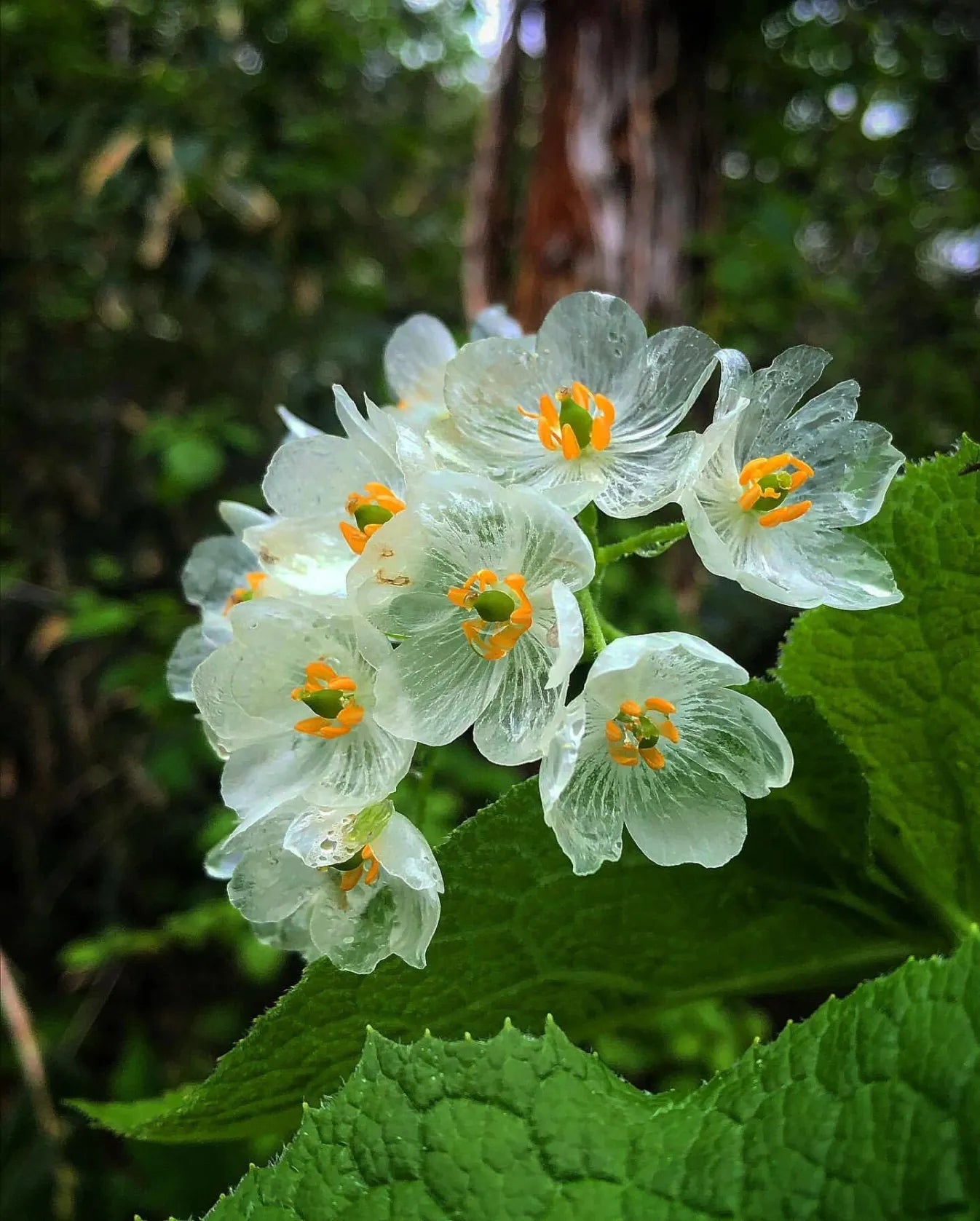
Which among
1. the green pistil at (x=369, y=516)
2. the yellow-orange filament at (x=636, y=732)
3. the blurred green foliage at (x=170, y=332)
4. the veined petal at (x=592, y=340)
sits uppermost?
the veined petal at (x=592, y=340)

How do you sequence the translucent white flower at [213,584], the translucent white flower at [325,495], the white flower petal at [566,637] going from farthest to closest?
1. the translucent white flower at [213,584]
2. the translucent white flower at [325,495]
3. the white flower petal at [566,637]

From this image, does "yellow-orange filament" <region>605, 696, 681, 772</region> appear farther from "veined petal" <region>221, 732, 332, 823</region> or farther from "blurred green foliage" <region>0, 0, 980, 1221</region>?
"blurred green foliage" <region>0, 0, 980, 1221</region>

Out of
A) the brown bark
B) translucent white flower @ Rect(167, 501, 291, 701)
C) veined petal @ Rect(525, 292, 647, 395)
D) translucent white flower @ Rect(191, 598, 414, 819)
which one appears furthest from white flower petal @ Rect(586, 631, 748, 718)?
the brown bark

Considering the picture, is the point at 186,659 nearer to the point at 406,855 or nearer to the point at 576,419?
the point at 406,855

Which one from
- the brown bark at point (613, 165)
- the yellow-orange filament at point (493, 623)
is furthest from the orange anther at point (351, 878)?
the brown bark at point (613, 165)

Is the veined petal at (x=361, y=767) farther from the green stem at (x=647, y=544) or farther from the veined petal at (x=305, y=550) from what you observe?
the green stem at (x=647, y=544)

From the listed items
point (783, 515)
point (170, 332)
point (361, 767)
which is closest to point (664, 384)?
point (783, 515)

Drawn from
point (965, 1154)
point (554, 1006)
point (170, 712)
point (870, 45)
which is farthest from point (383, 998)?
point (870, 45)
